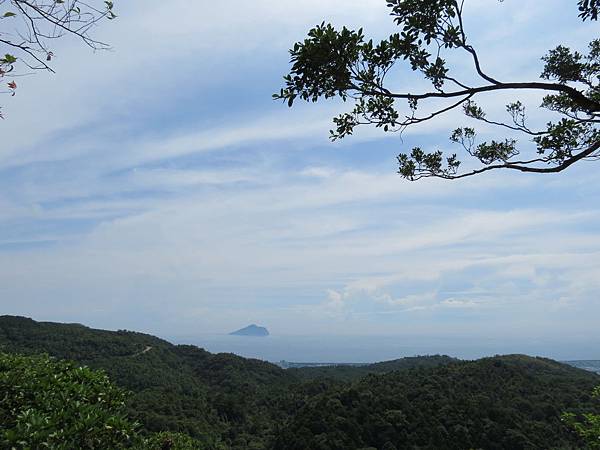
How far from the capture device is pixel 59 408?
5.04 m

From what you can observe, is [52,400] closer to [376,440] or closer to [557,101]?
[557,101]

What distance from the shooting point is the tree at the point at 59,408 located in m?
4.33

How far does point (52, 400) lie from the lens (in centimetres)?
514

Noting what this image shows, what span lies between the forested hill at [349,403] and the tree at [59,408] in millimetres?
26216

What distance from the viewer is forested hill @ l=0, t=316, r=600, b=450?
45125 millimetres

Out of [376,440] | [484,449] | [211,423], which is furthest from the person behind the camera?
[211,423]

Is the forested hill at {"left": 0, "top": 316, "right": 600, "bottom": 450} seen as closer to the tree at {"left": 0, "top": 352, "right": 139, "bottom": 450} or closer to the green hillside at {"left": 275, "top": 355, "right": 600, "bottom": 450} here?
the green hillside at {"left": 275, "top": 355, "right": 600, "bottom": 450}

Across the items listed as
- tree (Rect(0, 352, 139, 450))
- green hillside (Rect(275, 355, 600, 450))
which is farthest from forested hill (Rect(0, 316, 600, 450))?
tree (Rect(0, 352, 139, 450))

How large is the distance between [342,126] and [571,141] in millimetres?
3171

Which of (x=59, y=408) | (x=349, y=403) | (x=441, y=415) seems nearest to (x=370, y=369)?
(x=349, y=403)

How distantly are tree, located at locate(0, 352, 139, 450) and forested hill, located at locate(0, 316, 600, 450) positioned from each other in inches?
1032

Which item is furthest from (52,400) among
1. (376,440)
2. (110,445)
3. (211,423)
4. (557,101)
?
(211,423)

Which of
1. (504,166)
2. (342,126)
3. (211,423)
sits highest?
(342,126)

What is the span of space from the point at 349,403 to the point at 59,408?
169ft
